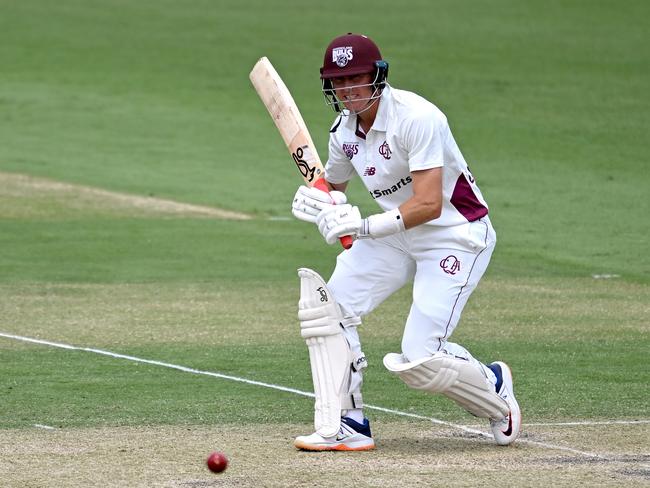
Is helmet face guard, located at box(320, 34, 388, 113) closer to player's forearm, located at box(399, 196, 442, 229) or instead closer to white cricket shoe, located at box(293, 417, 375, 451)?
player's forearm, located at box(399, 196, 442, 229)

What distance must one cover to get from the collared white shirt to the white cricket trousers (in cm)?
11

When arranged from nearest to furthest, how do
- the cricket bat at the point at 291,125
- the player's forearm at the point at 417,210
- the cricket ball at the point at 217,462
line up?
the cricket ball at the point at 217,462
the player's forearm at the point at 417,210
the cricket bat at the point at 291,125

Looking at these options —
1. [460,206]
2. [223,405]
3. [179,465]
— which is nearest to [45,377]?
[223,405]

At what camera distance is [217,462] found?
20.7 feet

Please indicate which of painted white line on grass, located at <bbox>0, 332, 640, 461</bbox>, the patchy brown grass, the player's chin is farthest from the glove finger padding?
the patchy brown grass

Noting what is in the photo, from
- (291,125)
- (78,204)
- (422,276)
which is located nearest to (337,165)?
(291,125)

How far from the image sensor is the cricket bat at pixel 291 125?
754cm

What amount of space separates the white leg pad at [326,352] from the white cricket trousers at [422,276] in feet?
0.28

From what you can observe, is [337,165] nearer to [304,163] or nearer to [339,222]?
[304,163]

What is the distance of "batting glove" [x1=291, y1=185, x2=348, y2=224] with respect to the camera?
281 inches

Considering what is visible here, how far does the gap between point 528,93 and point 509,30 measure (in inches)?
220

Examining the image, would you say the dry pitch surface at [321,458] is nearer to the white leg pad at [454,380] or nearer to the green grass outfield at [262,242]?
the green grass outfield at [262,242]

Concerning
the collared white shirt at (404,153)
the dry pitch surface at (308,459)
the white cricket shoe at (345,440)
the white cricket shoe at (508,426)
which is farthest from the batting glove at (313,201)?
the white cricket shoe at (508,426)

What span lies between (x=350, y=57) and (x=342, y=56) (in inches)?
1.6
